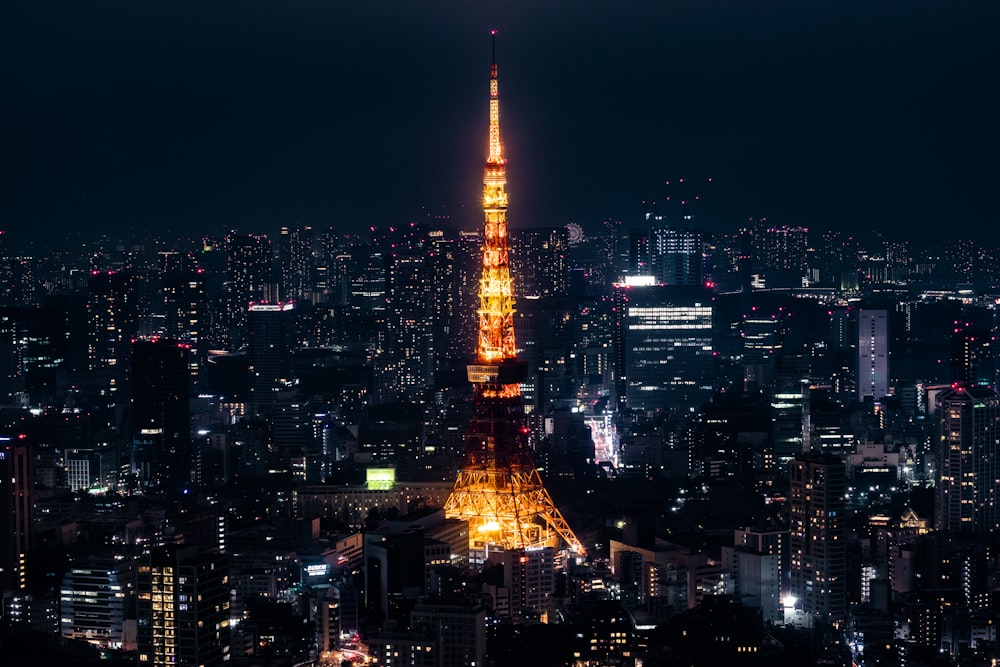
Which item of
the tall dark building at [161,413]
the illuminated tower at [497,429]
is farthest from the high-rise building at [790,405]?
the tall dark building at [161,413]

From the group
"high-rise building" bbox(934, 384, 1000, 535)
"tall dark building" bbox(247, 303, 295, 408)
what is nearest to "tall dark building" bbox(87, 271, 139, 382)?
"tall dark building" bbox(247, 303, 295, 408)

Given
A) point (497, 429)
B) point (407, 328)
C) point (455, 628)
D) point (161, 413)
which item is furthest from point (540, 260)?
point (455, 628)

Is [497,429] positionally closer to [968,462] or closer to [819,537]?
[819,537]

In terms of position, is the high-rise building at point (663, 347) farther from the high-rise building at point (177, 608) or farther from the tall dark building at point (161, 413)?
the high-rise building at point (177, 608)

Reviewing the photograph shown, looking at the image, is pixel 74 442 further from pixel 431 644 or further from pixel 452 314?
pixel 431 644

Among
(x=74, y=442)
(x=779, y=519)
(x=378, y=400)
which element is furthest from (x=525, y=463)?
(x=378, y=400)

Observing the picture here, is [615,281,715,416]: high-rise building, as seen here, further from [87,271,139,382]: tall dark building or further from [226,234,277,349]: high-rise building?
→ [87,271,139,382]: tall dark building

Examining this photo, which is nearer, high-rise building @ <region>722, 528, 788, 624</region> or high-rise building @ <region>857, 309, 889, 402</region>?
high-rise building @ <region>722, 528, 788, 624</region>
